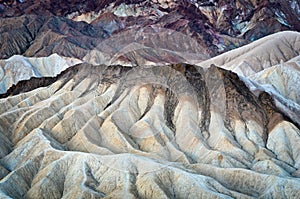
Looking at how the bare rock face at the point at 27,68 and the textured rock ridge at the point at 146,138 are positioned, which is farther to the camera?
the bare rock face at the point at 27,68

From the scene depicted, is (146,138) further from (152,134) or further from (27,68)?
(27,68)

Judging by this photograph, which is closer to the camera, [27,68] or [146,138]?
[146,138]

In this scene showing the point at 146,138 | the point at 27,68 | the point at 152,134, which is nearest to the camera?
the point at 146,138

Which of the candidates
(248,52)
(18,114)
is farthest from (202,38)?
(18,114)

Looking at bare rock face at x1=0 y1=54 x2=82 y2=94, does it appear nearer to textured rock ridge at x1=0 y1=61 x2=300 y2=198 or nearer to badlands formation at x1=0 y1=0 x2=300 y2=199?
badlands formation at x1=0 y1=0 x2=300 y2=199

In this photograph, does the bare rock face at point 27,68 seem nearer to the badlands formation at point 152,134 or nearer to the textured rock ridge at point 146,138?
the badlands formation at point 152,134

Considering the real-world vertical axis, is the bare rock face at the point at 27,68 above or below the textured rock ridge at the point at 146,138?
below

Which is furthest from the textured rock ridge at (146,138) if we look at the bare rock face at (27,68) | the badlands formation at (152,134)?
the bare rock face at (27,68)

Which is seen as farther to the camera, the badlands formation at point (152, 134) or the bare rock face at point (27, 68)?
the bare rock face at point (27, 68)

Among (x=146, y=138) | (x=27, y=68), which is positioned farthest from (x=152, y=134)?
(x=27, y=68)

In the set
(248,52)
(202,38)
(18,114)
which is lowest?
(202,38)

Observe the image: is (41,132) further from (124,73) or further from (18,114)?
(124,73)
